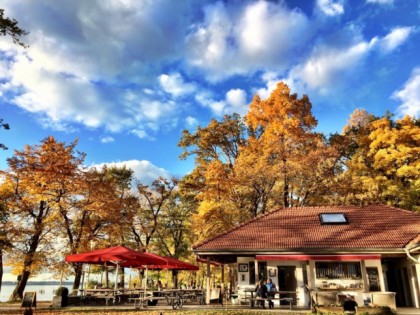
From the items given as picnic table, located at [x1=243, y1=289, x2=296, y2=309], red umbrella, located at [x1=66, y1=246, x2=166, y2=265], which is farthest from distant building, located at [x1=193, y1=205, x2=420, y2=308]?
red umbrella, located at [x1=66, y1=246, x2=166, y2=265]

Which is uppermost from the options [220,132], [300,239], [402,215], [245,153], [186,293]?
[220,132]

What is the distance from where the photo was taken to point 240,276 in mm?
19375

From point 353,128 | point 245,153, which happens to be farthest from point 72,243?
point 353,128

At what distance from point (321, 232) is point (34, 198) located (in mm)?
17199

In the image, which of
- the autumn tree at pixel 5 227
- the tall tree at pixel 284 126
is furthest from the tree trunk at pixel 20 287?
the tall tree at pixel 284 126

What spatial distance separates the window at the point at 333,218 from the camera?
20031mm

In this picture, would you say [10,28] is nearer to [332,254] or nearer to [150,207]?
[332,254]

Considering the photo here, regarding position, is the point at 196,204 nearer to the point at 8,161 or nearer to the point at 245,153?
the point at 245,153

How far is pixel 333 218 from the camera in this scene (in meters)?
20.5

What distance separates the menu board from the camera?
1736 centimetres

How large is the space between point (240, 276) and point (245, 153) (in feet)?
36.9

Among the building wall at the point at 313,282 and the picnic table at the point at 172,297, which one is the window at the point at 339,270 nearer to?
the building wall at the point at 313,282

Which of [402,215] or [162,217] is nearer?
[402,215]

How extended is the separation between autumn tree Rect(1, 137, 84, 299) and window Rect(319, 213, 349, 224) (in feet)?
51.0
